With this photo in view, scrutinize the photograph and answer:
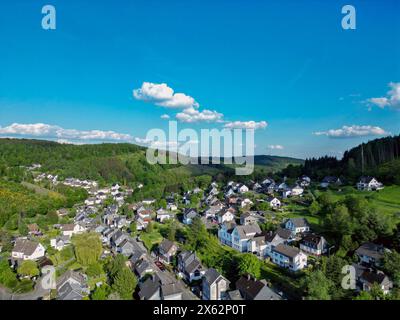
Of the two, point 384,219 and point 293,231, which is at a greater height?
point 384,219

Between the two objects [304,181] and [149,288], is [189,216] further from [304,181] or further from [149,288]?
[304,181]

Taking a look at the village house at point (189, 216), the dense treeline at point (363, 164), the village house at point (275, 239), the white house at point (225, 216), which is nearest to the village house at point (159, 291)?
the village house at point (275, 239)

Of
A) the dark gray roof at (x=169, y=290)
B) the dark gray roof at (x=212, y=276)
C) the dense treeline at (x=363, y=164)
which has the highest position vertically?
the dense treeline at (x=363, y=164)

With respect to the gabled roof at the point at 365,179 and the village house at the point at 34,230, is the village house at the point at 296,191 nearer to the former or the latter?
the gabled roof at the point at 365,179
